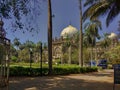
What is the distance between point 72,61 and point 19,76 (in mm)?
68409

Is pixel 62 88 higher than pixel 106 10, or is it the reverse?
pixel 106 10

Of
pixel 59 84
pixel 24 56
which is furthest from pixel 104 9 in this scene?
pixel 24 56

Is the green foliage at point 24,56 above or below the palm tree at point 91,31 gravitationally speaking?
below

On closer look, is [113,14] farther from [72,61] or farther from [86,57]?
[72,61]

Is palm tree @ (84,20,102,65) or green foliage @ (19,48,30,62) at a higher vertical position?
palm tree @ (84,20,102,65)

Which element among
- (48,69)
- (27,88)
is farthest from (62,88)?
(48,69)

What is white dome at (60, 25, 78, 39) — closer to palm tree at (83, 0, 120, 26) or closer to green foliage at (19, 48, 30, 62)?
green foliage at (19, 48, 30, 62)

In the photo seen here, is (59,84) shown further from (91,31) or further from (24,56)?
(24,56)

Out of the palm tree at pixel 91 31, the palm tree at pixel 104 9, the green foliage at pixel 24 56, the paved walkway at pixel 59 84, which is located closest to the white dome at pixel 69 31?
the green foliage at pixel 24 56

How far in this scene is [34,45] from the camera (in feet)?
364

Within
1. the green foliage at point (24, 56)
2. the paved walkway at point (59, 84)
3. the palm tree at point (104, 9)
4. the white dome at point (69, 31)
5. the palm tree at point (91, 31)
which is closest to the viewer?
the paved walkway at point (59, 84)

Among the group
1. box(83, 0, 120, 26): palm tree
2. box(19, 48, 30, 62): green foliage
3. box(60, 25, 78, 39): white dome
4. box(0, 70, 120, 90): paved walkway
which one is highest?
box(60, 25, 78, 39): white dome

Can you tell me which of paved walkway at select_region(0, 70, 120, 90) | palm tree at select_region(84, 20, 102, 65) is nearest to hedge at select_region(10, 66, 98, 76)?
paved walkway at select_region(0, 70, 120, 90)

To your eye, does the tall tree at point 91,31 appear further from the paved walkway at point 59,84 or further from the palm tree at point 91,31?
the paved walkway at point 59,84
